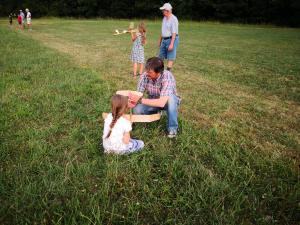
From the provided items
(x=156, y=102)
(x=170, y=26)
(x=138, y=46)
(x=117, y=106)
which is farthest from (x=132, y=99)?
(x=170, y=26)

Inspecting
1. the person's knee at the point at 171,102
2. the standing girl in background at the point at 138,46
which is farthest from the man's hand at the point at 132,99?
the standing girl in background at the point at 138,46

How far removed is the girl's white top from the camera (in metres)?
3.69

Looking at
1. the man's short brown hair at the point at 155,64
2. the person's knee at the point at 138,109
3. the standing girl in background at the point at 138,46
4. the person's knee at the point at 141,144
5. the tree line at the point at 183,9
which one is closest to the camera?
the person's knee at the point at 141,144

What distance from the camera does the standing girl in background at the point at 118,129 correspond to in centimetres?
366

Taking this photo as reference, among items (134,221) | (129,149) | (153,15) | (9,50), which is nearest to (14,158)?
(129,149)

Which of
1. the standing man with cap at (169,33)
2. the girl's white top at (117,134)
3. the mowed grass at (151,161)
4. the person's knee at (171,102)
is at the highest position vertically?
the standing man with cap at (169,33)

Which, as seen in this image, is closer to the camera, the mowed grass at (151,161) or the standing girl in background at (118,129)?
the mowed grass at (151,161)

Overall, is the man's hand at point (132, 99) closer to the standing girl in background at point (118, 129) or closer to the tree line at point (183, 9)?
the standing girl in background at point (118, 129)

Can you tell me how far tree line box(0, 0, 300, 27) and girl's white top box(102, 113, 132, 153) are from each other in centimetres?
4285

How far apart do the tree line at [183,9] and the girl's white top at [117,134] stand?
1687 inches

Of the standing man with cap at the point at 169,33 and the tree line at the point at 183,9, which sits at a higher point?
the tree line at the point at 183,9

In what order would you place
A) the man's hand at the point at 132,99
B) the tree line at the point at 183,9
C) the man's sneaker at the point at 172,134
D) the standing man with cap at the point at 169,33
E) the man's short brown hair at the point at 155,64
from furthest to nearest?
1. the tree line at the point at 183,9
2. the standing man with cap at the point at 169,33
3. the man's sneaker at the point at 172,134
4. the man's short brown hair at the point at 155,64
5. the man's hand at the point at 132,99

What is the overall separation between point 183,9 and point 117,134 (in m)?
52.1

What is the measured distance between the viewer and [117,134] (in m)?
3.71
